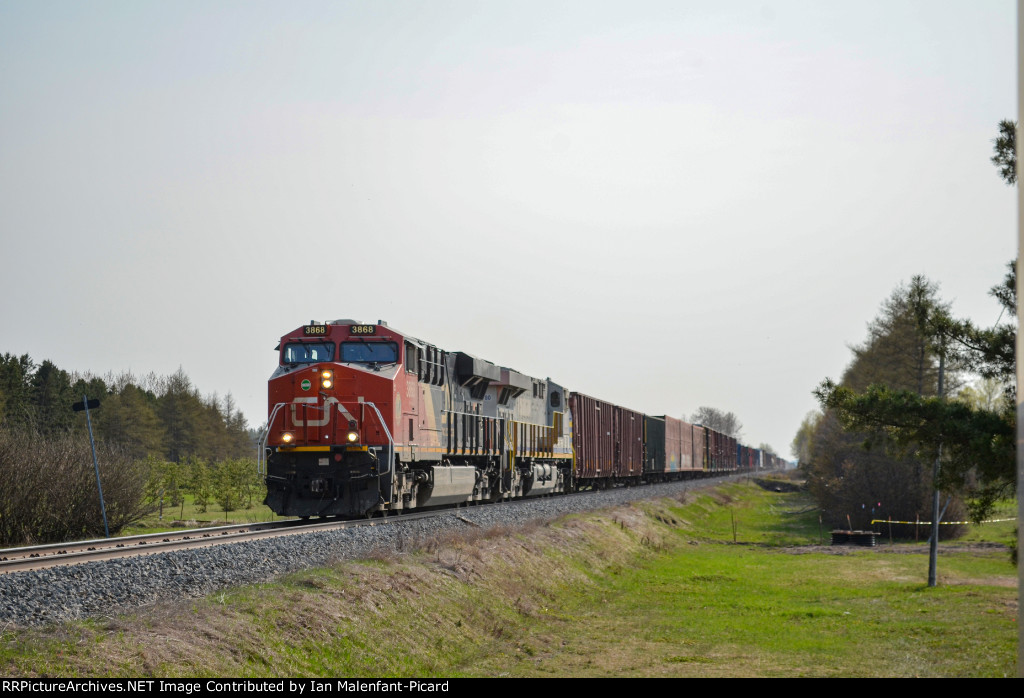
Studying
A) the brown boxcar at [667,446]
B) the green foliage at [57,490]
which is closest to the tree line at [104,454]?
the green foliage at [57,490]

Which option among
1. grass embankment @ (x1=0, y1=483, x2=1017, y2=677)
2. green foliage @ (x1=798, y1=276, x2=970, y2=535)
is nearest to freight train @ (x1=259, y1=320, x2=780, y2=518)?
grass embankment @ (x1=0, y1=483, x2=1017, y2=677)

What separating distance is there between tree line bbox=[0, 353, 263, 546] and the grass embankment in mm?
9299

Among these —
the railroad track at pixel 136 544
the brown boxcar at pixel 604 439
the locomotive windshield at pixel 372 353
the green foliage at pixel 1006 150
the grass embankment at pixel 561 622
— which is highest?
the green foliage at pixel 1006 150

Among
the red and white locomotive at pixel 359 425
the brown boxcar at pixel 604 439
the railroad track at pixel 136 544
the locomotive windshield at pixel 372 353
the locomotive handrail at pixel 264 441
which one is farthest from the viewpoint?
the brown boxcar at pixel 604 439

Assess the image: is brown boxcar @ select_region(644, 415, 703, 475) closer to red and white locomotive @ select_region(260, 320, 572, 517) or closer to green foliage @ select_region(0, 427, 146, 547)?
red and white locomotive @ select_region(260, 320, 572, 517)

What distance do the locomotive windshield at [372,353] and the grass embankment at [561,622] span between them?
16.4 ft

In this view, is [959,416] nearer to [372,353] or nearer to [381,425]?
[381,425]

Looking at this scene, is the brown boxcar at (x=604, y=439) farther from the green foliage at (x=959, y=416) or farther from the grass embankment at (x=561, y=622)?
the green foliage at (x=959, y=416)

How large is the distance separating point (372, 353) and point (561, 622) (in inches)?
333

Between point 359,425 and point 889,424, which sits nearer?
point 889,424

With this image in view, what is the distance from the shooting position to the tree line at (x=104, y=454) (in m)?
18.8

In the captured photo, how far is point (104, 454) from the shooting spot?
22078 millimetres

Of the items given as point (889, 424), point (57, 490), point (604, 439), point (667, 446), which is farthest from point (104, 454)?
point (667, 446)
